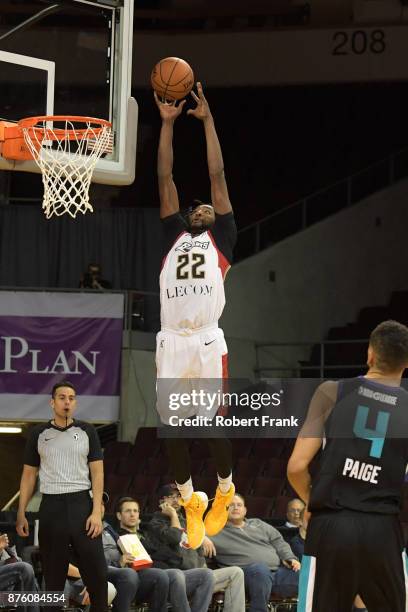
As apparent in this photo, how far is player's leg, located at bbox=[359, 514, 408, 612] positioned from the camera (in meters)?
4.50

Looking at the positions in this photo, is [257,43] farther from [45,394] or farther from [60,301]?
[45,394]


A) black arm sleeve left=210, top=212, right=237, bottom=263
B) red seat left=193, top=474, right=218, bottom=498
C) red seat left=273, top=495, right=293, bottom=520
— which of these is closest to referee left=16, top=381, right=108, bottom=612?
black arm sleeve left=210, top=212, right=237, bottom=263

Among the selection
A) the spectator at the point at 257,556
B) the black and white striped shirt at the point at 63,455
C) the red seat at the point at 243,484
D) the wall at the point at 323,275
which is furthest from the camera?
the wall at the point at 323,275

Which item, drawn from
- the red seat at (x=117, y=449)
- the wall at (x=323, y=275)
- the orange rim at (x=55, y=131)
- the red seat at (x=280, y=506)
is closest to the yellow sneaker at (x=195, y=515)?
the orange rim at (x=55, y=131)

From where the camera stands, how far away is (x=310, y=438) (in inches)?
181

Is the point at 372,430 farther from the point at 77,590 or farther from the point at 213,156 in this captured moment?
the point at 77,590

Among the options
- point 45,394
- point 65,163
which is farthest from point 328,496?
point 45,394

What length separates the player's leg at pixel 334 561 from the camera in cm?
449

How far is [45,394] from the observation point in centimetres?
1470

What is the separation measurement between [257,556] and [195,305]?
2.77 m

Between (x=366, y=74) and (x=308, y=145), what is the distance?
1.98 m

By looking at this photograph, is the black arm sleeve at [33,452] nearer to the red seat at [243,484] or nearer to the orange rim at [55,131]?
the orange rim at [55,131]

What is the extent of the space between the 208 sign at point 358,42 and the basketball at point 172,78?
10.3 metres

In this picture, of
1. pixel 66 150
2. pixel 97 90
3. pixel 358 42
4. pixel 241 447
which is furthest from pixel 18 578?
pixel 358 42
